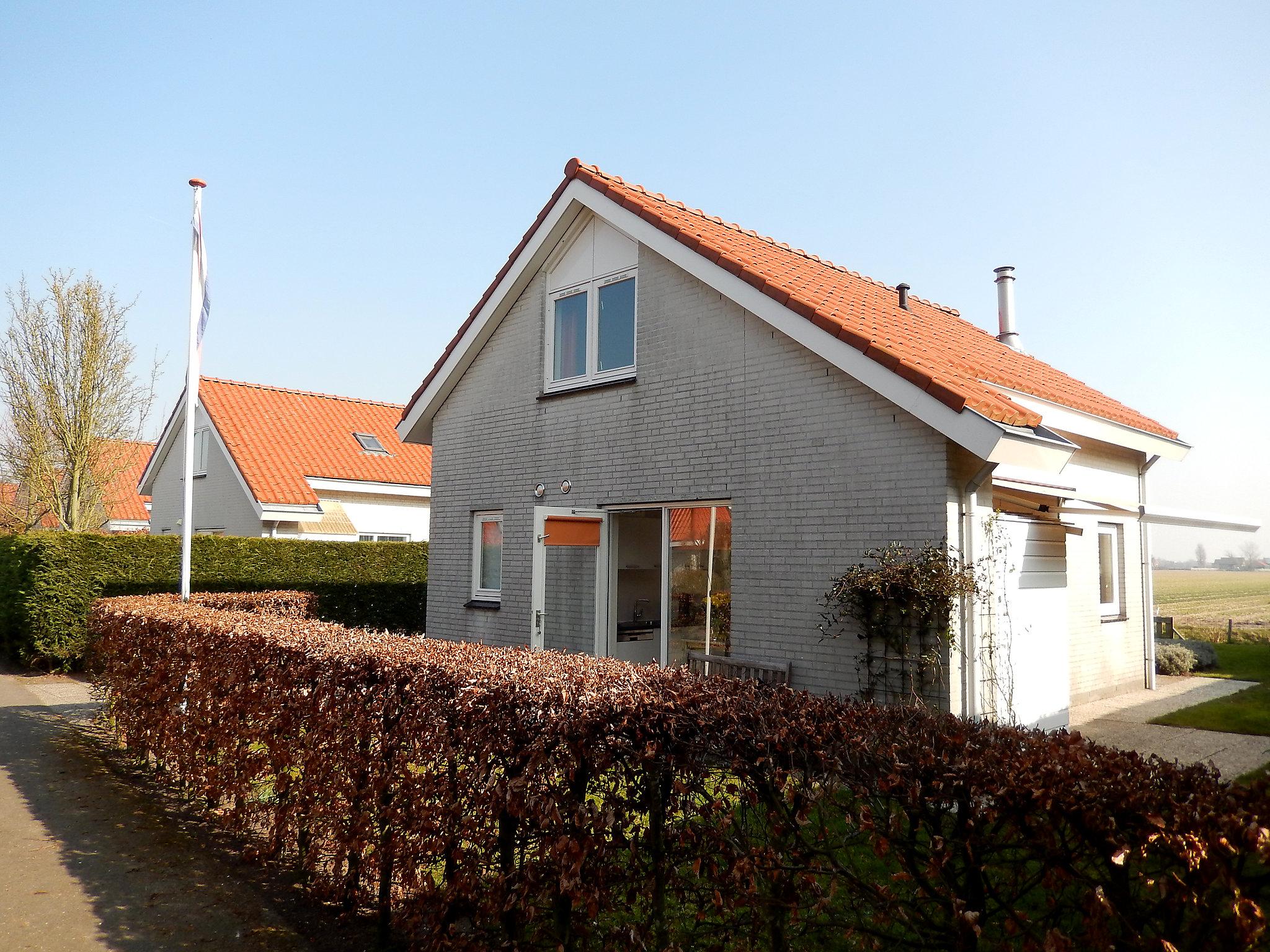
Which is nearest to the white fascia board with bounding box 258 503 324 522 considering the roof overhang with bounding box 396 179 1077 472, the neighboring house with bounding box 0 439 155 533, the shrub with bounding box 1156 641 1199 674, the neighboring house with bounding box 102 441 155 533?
the neighboring house with bounding box 0 439 155 533

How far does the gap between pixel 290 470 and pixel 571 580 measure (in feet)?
52.5

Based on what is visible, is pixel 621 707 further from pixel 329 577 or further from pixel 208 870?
pixel 329 577

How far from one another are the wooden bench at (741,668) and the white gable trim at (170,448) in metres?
17.0

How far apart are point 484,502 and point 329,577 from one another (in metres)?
8.70

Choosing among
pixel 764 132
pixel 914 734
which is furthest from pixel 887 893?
pixel 764 132

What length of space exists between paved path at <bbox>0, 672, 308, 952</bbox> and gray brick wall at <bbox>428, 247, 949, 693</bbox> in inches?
208

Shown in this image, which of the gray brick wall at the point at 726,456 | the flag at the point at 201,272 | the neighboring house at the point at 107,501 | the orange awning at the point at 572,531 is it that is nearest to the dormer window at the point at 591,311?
the gray brick wall at the point at 726,456

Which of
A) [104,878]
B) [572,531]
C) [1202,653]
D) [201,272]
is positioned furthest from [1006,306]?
[104,878]

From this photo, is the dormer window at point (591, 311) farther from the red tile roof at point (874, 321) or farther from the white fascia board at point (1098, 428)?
the white fascia board at point (1098, 428)

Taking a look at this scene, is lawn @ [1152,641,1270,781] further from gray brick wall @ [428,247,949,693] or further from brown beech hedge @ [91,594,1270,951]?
brown beech hedge @ [91,594,1270,951]

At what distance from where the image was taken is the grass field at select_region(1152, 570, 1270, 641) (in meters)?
21.2

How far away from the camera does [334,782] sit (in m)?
5.38

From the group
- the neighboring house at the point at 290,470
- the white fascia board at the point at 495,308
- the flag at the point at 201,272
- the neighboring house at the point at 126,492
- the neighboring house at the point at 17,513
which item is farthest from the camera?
the neighboring house at the point at 17,513

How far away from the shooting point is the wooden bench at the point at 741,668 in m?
8.73
